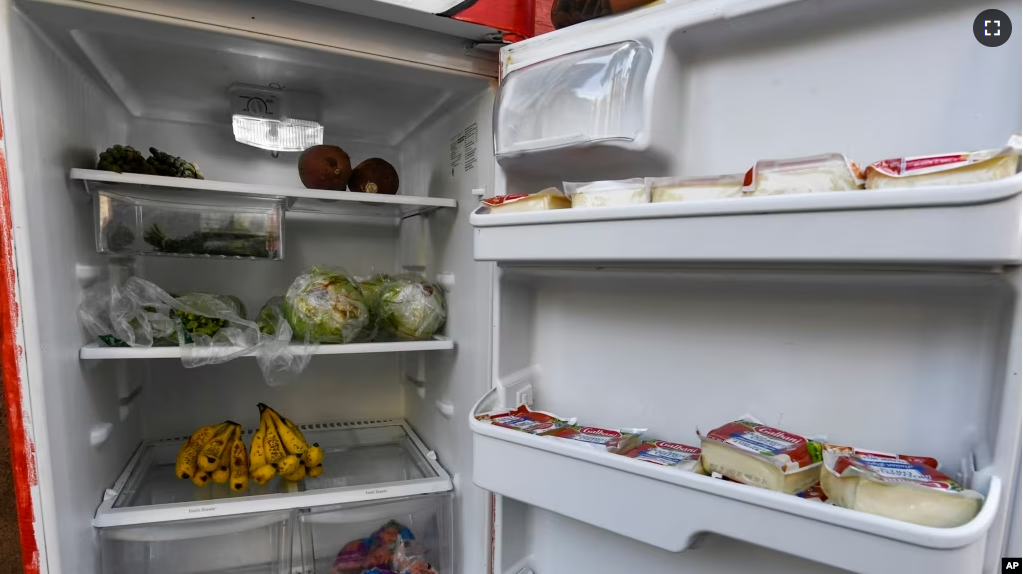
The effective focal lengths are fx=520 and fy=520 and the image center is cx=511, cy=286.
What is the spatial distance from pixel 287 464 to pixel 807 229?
1027mm

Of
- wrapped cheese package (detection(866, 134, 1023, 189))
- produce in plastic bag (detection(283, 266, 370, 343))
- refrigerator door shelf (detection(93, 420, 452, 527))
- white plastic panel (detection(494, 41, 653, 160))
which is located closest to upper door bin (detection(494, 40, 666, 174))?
white plastic panel (detection(494, 41, 653, 160))

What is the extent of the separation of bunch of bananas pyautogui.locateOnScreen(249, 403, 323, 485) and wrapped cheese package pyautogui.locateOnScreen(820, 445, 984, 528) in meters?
0.96

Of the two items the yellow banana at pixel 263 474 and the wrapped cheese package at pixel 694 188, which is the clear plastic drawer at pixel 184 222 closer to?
the yellow banana at pixel 263 474

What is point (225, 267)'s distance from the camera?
4.39 feet

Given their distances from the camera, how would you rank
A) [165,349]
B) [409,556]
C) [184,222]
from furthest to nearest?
[409,556] → [184,222] → [165,349]

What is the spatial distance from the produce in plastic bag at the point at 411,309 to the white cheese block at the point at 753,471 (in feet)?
2.18

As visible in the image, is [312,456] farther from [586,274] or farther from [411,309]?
[586,274]

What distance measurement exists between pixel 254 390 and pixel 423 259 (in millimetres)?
589

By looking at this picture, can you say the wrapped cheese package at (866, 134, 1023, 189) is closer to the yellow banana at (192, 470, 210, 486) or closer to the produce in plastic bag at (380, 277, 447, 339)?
the produce in plastic bag at (380, 277, 447, 339)

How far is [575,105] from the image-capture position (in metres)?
0.74

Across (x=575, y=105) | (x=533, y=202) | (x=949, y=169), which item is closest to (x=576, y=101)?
(x=575, y=105)

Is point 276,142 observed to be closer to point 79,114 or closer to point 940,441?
point 79,114

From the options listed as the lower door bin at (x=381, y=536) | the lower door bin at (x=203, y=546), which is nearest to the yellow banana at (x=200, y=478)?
the lower door bin at (x=203, y=546)

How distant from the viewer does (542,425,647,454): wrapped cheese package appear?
2.20ft
